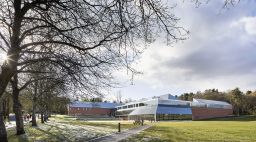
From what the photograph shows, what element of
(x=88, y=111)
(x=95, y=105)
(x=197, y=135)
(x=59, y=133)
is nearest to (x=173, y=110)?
(x=95, y=105)

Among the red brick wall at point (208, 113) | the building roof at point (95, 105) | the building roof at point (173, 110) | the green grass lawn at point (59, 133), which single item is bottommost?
the red brick wall at point (208, 113)

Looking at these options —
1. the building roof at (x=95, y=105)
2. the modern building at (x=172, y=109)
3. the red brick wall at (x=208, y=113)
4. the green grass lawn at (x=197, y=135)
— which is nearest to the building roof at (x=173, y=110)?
the modern building at (x=172, y=109)

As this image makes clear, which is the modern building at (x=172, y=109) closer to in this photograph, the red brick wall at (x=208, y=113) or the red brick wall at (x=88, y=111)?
the red brick wall at (x=208, y=113)

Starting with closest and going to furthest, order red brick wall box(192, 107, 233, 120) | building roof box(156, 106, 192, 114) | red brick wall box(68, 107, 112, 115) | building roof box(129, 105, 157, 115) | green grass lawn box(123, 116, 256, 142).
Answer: green grass lawn box(123, 116, 256, 142), building roof box(156, 106, 192, 114), building roof box(129, 105, 157, 115), red brick wall box(192, 107, 233, 120), red brick wall box(68, 107, 112, 115)

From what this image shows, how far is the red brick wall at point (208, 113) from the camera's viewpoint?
4508 inches

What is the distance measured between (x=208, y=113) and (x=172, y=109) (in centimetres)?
2283

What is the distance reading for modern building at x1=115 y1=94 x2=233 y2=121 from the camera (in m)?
100

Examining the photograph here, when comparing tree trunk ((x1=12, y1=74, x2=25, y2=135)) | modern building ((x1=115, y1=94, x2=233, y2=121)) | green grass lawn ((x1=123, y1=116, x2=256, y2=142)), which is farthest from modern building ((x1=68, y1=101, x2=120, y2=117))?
tree trunk ((x1=12, y1=74, x2=25, y2=135))

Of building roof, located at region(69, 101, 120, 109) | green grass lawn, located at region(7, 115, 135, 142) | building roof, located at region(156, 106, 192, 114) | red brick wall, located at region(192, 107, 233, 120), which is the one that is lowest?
red brick wall, located at region(192, 107, 233, 120)

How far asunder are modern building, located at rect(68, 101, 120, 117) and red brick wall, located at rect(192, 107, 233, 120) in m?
42.1

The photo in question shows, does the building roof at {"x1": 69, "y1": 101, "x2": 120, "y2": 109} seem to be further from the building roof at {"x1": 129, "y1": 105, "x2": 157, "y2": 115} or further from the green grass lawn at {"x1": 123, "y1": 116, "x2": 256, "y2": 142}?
the green grass lawn at {"x1": 123, "y1": 116, "x2": 256, "y2": 142}

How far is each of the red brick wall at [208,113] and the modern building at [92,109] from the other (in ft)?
138

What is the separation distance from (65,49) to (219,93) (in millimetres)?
147342

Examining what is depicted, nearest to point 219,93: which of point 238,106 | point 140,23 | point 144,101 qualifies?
point 238,106
